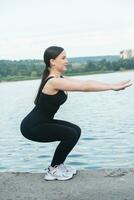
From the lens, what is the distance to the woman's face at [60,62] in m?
6.91

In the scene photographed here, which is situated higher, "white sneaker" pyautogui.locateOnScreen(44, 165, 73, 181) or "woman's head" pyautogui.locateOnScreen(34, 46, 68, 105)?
"woman's head" pyautogui.locateOnScreen(34, 46, 68, 105)

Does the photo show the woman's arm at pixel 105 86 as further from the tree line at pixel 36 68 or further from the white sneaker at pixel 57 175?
the tree line at pixel 36 68

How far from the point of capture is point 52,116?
696 centimetres

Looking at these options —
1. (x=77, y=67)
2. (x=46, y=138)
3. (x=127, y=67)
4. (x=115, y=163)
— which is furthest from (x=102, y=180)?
(x=127, y=67)

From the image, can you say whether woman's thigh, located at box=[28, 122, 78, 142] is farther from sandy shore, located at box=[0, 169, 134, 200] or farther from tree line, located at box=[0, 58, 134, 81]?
tree line, located at box=[0, 58, 134, 81]

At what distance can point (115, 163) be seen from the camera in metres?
16.0

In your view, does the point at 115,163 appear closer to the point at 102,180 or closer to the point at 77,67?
the point at 102,180

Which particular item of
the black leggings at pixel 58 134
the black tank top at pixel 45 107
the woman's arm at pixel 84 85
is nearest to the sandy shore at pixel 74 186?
the black leggings at pixel 58 134

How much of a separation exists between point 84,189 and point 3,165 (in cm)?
1084

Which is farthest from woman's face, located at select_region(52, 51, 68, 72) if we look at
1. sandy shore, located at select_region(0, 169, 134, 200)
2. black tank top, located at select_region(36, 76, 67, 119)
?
sandy shore, located at select_region(0, 169, 134, 200)

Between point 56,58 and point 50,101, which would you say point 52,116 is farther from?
point 56,58

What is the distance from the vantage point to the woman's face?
6.91 metres

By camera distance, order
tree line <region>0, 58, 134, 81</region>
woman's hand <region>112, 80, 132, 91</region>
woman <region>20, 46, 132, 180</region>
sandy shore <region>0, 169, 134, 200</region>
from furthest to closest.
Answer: tree line <region>0, 58, 134, 81</region> → woman <region>20, 46, 132, 180</region> → woman's hand <region>112, 80, 132, 91</region> → sandy shore <region>0, 169, 134, 200</region>

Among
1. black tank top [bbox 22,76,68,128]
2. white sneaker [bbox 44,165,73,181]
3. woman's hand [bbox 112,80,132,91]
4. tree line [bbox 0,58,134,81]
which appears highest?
woman's hand [bbox 112,80,132,91]
